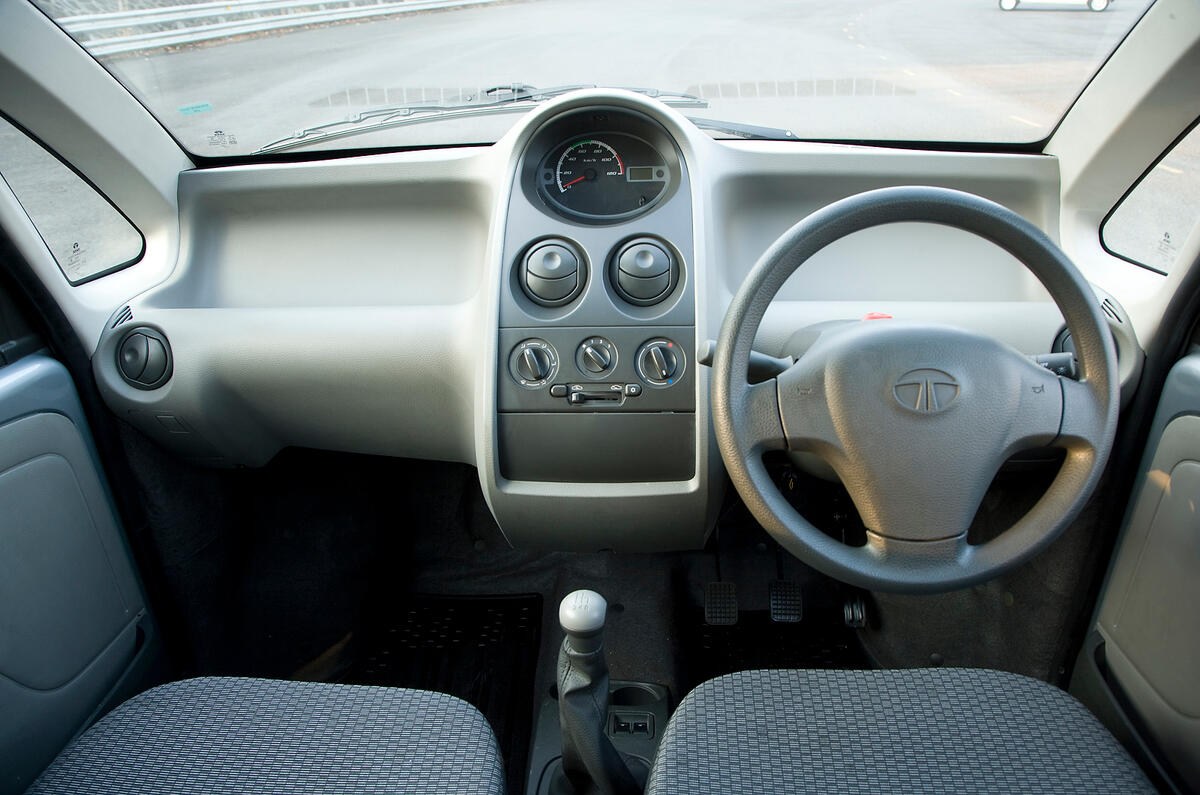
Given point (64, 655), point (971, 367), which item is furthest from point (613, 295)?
point (64, 655)

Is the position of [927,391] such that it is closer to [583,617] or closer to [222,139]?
[583,617]

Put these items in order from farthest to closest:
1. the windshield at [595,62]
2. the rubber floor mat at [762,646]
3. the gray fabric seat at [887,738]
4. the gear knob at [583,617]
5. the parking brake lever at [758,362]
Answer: the rubber floor mat at [762,646]
the windshield at [595,62]
the gear knob at [583,617]
the parking brake lever at [758,362]
the gray fabric seat at [887,738]

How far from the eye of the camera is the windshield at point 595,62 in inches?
72.0

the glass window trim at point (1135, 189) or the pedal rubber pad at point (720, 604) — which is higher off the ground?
the glass window trim at point (1135, 189)

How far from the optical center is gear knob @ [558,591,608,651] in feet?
4.38

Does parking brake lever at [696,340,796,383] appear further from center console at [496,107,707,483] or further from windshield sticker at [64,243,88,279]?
windshield sticker at [64,243,88,279]

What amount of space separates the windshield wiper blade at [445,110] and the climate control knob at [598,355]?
2.06ft

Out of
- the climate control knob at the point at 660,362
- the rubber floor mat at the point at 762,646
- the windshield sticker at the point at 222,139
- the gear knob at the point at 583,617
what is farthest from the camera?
the rubber floor mat at the point at 762,646

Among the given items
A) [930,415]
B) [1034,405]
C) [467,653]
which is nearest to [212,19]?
[467,653]

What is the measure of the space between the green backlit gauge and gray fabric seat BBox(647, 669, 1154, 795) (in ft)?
3.17

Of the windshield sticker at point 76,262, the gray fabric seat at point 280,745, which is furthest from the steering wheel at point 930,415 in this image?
the windshield sticker at point 76,262

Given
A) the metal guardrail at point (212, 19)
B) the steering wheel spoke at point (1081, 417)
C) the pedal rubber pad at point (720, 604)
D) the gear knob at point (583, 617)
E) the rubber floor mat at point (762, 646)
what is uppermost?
the metal guardrail at point (212, 19)

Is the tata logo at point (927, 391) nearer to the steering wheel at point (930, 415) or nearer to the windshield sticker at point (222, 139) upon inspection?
the steering wheel at point (930, 415)

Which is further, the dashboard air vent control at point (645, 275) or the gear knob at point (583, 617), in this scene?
the dashboard air vent control at point (645, 275)
